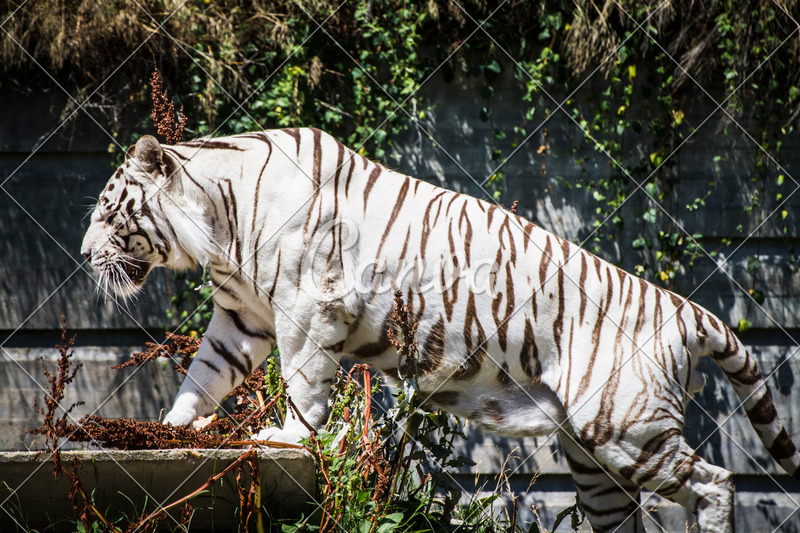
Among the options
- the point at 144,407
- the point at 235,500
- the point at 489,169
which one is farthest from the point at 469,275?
the point at 144,407

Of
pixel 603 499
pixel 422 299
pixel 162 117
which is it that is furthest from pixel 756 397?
pixel 162 117

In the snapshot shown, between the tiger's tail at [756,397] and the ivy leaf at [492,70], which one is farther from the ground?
the ivy leaf at [492,70]

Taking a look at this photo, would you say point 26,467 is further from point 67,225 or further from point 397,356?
point 67,225

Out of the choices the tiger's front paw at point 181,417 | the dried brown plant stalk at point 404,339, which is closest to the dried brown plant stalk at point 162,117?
the tiger's front paw at point 181,417

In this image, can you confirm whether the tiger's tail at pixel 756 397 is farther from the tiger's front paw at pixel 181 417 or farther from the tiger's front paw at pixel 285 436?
the tiger's front paw at pixel 181 417

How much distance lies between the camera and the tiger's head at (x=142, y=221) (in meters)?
2.65

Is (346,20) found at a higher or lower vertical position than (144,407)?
higher

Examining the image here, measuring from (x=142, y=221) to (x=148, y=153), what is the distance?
9.6 inches

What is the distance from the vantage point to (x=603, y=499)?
2.91m

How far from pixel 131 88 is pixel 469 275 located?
2.79 metres

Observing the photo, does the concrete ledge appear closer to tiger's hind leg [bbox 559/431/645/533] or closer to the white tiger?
the white tiger

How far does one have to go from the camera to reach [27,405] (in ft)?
14.5

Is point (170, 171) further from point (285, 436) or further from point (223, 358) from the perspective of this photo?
point (285, 436)

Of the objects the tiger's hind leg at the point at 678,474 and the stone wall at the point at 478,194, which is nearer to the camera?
the tiger's hind leg at the point at 678,474
